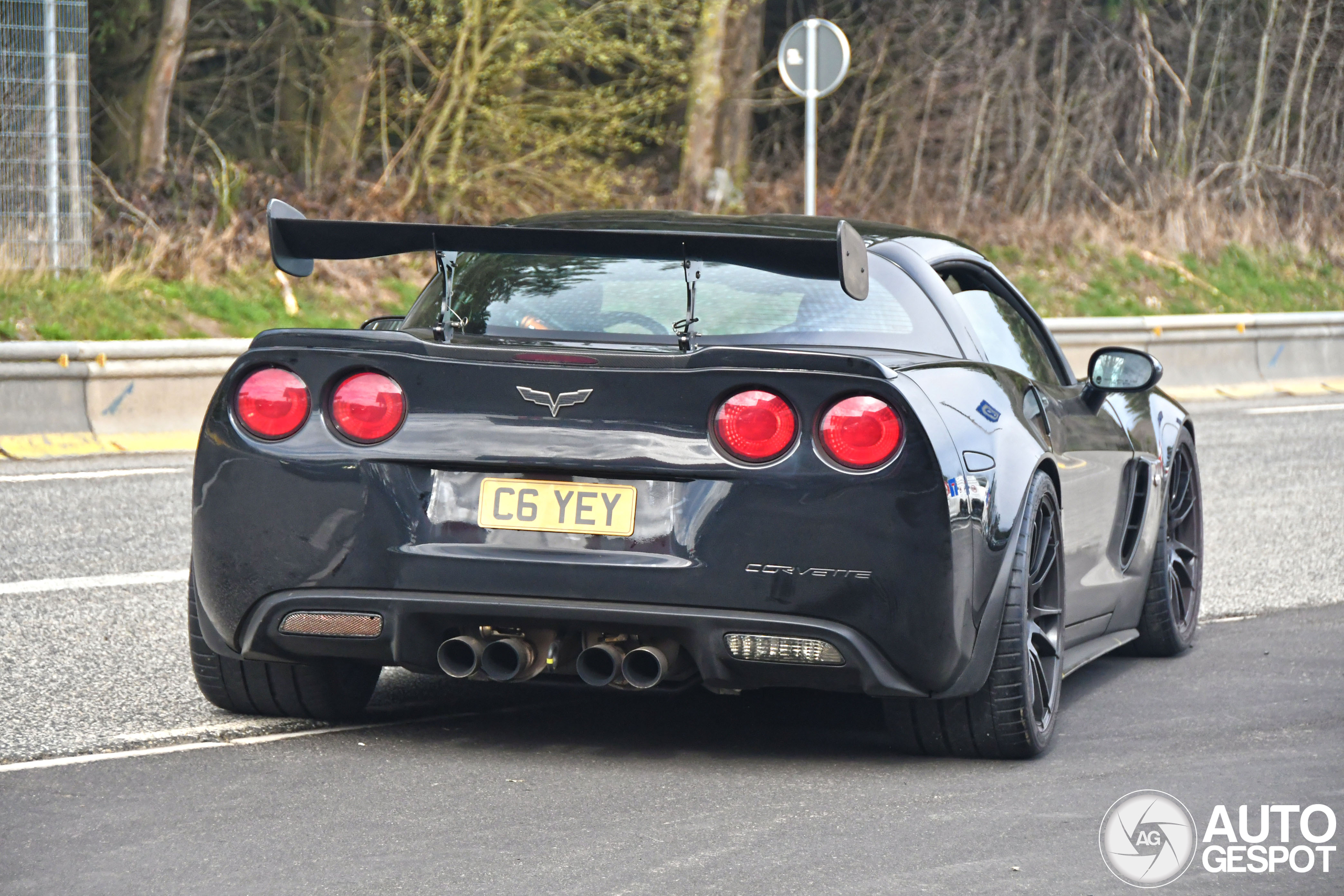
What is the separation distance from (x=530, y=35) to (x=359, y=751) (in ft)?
50.4

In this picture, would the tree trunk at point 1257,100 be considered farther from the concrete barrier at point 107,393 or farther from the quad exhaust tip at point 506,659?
the quad exhaust tip at point 506,659

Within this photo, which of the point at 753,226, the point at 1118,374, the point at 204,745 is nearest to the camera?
the point at 204,745

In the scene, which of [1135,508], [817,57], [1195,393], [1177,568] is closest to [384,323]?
[1135,508]

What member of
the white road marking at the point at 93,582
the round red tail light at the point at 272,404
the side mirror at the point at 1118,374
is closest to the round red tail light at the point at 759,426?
the round red tail light at the point at 272,404

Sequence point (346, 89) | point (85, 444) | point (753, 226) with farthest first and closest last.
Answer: point (346, 89), point (85, 444), point (753, 226)

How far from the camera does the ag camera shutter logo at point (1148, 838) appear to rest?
3.78 metres

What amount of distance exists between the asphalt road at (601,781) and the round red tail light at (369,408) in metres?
0.80

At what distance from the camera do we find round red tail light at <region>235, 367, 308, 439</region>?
439 cm

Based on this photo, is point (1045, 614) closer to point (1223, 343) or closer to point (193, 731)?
point (193, 731)

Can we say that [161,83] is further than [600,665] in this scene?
Yes

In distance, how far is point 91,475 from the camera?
10234 mm

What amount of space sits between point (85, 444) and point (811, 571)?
26.9 feet

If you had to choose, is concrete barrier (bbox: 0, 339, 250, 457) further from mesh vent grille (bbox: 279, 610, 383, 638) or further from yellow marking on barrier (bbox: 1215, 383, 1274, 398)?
yellow marking on barrier (bbox: 1215, 383, 1274, 398)

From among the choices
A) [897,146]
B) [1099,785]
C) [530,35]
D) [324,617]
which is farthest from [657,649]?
[897,146]
